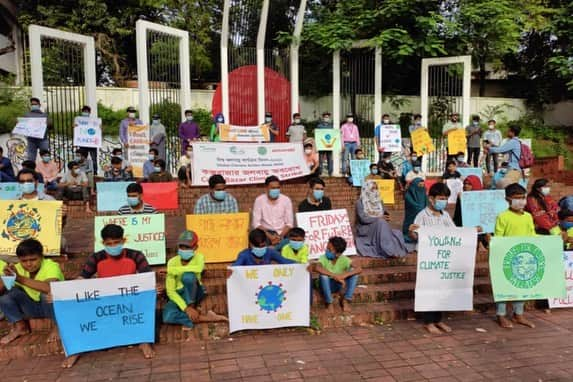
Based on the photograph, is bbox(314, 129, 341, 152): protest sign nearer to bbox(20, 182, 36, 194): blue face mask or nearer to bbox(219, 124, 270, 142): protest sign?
bbox(219, 124, 270, 142): protest sign

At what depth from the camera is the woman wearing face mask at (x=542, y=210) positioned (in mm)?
6543

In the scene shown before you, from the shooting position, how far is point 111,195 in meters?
9.49

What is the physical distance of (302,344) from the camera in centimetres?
515

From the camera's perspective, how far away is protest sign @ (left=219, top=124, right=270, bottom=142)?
12425 millimetres

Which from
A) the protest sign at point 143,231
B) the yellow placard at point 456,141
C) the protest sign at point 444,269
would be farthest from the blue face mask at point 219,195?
the yellow placard at point 456,141

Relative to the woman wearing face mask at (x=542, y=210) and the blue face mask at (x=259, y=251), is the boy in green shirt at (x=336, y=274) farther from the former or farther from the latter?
the woman wearing face mask at (x=542, y=210)

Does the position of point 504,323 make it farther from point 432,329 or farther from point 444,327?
point 432,329

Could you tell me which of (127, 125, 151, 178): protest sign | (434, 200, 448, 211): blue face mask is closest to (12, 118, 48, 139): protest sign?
(127, 125, 151, 178): protest sign

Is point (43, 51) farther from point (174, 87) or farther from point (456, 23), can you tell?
point (456, 23)

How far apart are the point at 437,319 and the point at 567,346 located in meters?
1.31

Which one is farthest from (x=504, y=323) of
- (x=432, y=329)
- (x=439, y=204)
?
(x=439, y=204)

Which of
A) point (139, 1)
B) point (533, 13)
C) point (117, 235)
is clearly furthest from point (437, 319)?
point (139, 1)

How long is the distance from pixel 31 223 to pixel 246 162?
5226 mm

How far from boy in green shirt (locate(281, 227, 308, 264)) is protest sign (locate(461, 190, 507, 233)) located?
3.61 m
